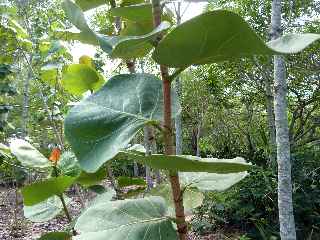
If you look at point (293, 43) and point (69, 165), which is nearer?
point (293, 43)

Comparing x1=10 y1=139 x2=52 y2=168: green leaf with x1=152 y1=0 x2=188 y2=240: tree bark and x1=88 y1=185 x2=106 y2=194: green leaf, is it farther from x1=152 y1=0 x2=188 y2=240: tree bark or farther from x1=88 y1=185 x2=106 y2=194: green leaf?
x1=152 y1=0 x2=188 y2=240: tree bark

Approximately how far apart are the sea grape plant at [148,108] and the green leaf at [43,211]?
15 cm

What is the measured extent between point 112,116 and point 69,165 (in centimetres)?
21

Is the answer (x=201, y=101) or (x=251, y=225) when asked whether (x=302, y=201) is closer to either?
(x=251, y=225)

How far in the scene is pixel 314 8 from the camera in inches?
329

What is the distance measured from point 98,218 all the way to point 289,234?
3790 mm

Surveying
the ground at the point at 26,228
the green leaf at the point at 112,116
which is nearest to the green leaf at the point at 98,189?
the green leaf at the point at 112,116

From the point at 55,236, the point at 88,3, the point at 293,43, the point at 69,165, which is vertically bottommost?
the point at 55,236

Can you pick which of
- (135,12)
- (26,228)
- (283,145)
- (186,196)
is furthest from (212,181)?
(26,228)

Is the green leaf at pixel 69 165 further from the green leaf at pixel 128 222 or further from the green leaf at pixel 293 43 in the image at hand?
the green leaf at pixel 293 43

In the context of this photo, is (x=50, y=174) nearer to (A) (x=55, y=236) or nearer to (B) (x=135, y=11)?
(A) (x=55, y=236)

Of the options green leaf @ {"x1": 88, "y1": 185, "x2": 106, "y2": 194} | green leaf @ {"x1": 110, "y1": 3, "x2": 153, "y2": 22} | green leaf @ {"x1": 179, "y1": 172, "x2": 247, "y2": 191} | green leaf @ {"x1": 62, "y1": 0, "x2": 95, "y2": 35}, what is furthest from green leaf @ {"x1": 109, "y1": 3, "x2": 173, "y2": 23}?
green leaf @ {"x1": 88, "y1": 185, "x2": 106, "y2": 194}

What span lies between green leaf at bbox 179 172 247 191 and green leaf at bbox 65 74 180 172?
0.34 ft

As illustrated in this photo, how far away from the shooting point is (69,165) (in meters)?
0.68
